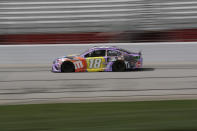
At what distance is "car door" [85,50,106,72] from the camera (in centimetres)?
1271

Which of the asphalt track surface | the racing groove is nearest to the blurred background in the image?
the asphalt track surface

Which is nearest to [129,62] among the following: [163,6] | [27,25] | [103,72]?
[103,72]

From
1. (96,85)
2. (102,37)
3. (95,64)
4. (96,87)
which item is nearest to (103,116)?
(96,87)

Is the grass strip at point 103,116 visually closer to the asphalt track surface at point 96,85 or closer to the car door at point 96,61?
the asphalt track surface at point 96,85

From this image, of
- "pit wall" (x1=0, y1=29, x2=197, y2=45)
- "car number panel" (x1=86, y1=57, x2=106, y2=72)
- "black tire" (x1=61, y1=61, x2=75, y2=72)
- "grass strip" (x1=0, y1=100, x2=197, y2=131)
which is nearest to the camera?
"grass strip" (x1=0, y1=100, x2=197, y2=131)

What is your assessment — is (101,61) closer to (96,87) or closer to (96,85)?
(96,85)

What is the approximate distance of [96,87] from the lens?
32.0ft

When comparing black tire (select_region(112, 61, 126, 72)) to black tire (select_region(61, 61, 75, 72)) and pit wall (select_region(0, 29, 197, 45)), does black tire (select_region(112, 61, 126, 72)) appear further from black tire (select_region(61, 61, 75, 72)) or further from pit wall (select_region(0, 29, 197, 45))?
pit wall (select_region(0, 29, 197, 45))

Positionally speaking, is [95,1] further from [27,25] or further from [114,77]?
[114,77]

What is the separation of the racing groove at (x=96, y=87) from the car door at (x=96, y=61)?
66cm

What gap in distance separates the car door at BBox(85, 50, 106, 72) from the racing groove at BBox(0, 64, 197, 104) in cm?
66

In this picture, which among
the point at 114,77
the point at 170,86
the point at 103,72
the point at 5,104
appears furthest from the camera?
the point at 103,72

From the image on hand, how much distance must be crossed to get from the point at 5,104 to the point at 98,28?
8.13 meters

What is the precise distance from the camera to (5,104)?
330 inches
